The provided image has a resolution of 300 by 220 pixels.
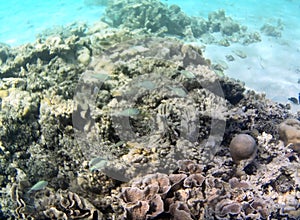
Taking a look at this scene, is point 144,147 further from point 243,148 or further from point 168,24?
point 168,24

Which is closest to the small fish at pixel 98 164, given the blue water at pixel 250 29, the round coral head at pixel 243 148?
the round coral head at pixel 243 148

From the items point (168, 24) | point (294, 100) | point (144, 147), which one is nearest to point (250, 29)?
point (168, 24)

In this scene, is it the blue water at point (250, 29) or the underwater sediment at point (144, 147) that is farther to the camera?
the blue water at point (250, 29)

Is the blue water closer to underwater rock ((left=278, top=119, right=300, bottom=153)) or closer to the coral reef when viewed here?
the coral reef

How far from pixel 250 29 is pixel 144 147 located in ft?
53.2

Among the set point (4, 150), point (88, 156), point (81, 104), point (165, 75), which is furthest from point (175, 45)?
point (4, 150)

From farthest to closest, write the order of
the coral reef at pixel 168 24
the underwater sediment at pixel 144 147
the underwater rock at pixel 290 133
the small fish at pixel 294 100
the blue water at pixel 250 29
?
the coral reef at pixel 168 24
the blue water at pixel 250 29
the small fish at pixel 294 100
the underwater rock at pixel 290 133
the underwater sediment at pixel 144 147

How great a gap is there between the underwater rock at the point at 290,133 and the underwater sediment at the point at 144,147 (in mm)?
20

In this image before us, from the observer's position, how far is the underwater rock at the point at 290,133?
16.8ft

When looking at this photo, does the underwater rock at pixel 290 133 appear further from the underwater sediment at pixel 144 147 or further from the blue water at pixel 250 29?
the blue water at pixel 250 29

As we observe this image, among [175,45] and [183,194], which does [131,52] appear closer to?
[175,45]

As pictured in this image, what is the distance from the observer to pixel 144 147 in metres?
3.79

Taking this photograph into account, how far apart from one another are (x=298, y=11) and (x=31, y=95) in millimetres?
Answer: 28619

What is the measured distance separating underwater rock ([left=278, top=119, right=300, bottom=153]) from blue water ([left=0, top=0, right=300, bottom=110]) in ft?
9.62
